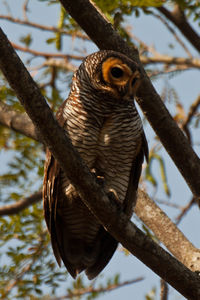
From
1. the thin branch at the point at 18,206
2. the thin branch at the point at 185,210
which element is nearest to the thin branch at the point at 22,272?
the thin branch at the point at 18,206

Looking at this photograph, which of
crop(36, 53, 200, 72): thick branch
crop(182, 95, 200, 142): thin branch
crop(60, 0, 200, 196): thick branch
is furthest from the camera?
crop(36, 53, 200, 72): thick branch

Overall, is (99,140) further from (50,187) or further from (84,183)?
(84,183)

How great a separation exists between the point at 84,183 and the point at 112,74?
4.54ft

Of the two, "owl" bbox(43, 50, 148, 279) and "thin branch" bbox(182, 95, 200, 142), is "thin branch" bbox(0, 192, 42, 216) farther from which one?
"thin branch" bbox(182, 95, 200, 142)

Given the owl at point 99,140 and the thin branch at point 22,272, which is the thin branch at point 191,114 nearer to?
the owl at point 99,140

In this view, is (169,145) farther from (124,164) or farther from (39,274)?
(39,274)

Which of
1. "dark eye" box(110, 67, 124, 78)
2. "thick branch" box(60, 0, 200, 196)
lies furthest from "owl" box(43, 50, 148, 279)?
"thick branch" box(60, 0, 200, 196)

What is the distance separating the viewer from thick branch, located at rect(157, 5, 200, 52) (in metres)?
5.40

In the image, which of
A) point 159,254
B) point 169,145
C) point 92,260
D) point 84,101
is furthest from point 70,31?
point 159,254

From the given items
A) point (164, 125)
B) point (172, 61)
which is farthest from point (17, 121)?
point (172, 61)

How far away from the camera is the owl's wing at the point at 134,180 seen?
4.55 meters

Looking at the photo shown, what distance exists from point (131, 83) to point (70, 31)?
67.0 inches

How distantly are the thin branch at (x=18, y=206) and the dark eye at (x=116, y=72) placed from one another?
1.84 metres

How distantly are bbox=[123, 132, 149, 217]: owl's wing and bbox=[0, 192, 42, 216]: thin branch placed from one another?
4.25 feet
